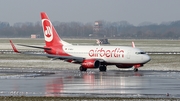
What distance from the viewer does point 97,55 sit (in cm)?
4709

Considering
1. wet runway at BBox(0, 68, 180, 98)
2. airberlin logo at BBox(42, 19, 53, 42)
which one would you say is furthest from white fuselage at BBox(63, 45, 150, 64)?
wet runway at BBox(0, 68, 180, 98)

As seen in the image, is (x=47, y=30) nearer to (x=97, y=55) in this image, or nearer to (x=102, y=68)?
(x=97, y=55)

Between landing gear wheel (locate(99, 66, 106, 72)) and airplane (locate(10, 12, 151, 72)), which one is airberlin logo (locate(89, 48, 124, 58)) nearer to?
airplane (locate(10, 12, 151, 72))

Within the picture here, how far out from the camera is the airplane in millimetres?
45625

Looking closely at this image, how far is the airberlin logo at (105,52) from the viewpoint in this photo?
46156mm

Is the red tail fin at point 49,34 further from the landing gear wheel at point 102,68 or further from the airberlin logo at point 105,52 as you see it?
the landing gear wheel at point 102,68

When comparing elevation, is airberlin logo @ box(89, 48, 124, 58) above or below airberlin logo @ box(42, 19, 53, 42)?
below

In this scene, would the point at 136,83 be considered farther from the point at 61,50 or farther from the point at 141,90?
the point at 61,50

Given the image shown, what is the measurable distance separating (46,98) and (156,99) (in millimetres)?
5148

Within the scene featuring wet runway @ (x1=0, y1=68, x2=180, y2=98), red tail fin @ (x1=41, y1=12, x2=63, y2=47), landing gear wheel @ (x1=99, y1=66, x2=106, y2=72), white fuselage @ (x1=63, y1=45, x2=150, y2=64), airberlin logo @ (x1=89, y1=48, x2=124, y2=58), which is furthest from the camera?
red tail fin @ (x1=41, y1=12, x2=63, y2=47)

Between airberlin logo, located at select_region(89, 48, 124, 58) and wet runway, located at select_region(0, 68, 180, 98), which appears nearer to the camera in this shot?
wet runway, located at select_region(0, 68, 180, 98)

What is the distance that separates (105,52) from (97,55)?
2.87 feet

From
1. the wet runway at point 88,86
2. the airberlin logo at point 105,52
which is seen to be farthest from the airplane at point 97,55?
the wet runway at point 88,86

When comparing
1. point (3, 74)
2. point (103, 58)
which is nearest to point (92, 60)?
point (103, 58)
